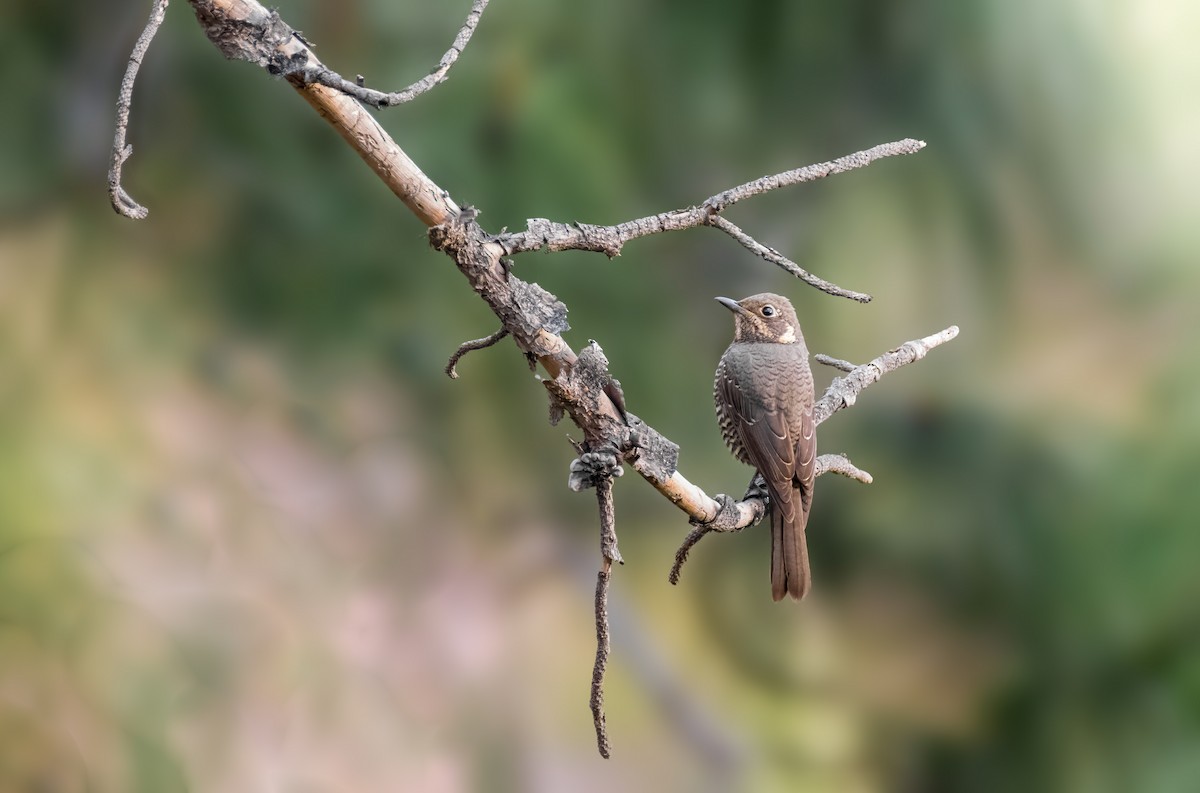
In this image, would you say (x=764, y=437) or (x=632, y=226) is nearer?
(x=632, y=226)

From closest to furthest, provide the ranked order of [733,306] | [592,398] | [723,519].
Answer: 1. [592,398]
2. [723,519]
3. [733,306]

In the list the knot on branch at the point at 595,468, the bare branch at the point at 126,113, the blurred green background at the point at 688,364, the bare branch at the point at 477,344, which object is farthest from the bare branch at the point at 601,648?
the blurred green background at the point at 688,364

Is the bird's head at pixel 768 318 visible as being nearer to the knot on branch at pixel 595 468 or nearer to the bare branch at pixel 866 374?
the bare branch at pixel 866 374

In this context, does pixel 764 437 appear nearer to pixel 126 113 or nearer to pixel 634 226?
pixel 634 226

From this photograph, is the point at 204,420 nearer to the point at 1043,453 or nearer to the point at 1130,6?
the point at 1043,453

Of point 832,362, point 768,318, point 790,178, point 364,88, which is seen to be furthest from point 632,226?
point 768,318

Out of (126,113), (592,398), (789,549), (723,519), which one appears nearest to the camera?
(126,113)
